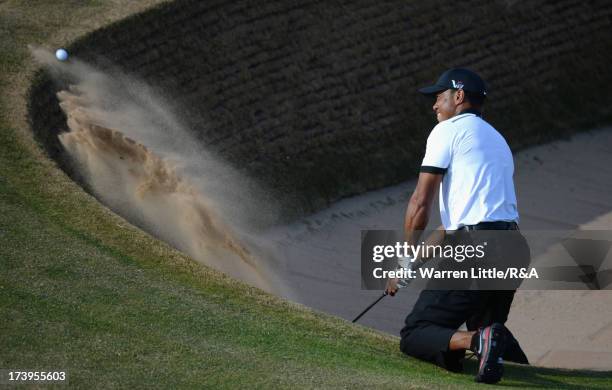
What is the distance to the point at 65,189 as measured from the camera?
9070 millimetres

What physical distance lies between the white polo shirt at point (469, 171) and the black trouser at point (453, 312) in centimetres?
13

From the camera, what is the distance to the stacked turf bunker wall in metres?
12.4

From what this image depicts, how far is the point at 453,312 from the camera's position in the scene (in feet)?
22.8

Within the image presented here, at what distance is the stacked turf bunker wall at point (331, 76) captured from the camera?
12.4 metres

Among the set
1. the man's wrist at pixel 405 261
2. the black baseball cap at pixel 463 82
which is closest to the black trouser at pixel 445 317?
the man's wrist at pixel 405 261

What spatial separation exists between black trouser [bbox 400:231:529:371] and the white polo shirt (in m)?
0.13

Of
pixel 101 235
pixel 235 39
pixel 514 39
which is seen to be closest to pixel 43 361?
pixel 101 235

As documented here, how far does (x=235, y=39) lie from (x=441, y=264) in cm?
693

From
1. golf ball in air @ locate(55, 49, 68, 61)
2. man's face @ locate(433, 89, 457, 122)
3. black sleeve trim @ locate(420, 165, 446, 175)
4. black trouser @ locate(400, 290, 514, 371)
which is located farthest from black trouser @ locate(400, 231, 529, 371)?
golf ball in air @ locate(55, 49, 68, 61)

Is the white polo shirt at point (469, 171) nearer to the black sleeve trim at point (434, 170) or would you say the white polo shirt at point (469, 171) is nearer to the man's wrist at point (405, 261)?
the black sleeve trim at point (434, 170)

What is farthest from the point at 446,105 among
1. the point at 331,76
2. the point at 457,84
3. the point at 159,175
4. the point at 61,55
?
the point at 331,76

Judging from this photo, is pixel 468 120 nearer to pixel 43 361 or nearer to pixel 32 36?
pixel 43 361

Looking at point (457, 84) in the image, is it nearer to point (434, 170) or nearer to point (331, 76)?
point (434, 170)

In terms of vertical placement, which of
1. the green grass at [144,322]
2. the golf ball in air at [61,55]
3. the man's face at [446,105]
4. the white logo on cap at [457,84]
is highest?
the golf ball in air at [61,55]
